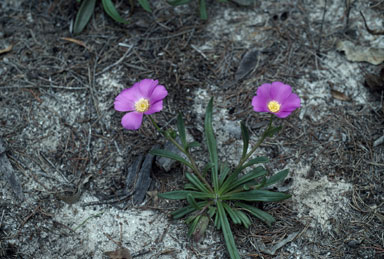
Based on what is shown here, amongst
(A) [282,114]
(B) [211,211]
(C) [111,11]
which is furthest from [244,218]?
(C) [111,11]

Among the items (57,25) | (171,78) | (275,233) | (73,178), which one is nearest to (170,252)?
(275,233)

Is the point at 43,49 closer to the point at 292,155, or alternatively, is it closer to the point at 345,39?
the point at 292,155

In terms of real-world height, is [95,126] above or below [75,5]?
below

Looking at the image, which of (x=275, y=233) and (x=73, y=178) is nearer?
(x=275, y=233)

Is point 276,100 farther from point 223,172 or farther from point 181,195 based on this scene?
point 181,195

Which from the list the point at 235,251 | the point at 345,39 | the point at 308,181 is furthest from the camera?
the point at 345,39

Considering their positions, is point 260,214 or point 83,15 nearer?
point 260,214

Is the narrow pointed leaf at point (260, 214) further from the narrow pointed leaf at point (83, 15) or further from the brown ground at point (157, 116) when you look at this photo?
the narrow pointed leaf at point (83, 15)
